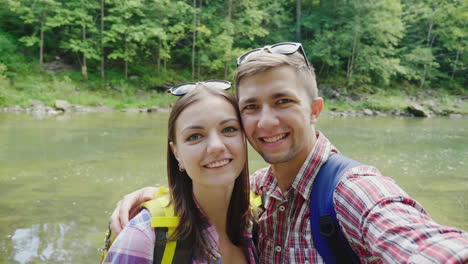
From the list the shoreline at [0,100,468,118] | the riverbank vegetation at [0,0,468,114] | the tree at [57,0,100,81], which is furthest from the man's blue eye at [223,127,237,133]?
the tree at [57,0,100,81]

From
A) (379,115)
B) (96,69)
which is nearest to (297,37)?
(379,115)

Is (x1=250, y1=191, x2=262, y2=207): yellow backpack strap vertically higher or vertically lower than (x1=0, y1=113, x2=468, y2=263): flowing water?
higher

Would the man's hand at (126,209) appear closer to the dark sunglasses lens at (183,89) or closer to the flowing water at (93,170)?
the dark sunglasses lens at (183,89)

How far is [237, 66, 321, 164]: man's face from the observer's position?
6.43 ft

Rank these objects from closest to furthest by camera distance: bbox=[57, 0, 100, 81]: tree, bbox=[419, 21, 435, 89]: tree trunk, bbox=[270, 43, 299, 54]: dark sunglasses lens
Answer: bbox=[270, 43, 299, 54]: dark sunglasses lens < bbox=[57, 0, 100, 81]: tree < bbox=[419, 21, 435, 89]: tree trunk

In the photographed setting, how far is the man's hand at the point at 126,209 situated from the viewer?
1987 mm

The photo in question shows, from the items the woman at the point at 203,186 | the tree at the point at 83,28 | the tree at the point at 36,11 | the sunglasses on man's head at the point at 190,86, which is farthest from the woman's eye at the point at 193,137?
the tree at the point at 83,28

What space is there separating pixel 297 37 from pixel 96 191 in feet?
83.5

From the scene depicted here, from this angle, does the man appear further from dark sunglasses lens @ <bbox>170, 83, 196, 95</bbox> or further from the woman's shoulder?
the woman's shoulder

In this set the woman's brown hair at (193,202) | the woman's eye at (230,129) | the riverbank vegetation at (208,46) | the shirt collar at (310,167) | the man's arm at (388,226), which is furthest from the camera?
the riverbank vegetation at (208,46)

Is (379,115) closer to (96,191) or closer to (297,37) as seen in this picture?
(297,37)

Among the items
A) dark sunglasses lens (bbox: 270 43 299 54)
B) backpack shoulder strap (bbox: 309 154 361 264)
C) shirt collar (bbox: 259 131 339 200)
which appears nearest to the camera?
backpack shoulder strap (bbox: 309 154 361 264)

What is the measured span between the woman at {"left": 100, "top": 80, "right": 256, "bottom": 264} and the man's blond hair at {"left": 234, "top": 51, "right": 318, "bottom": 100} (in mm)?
153

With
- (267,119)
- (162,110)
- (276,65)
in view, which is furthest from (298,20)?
(267,119)
